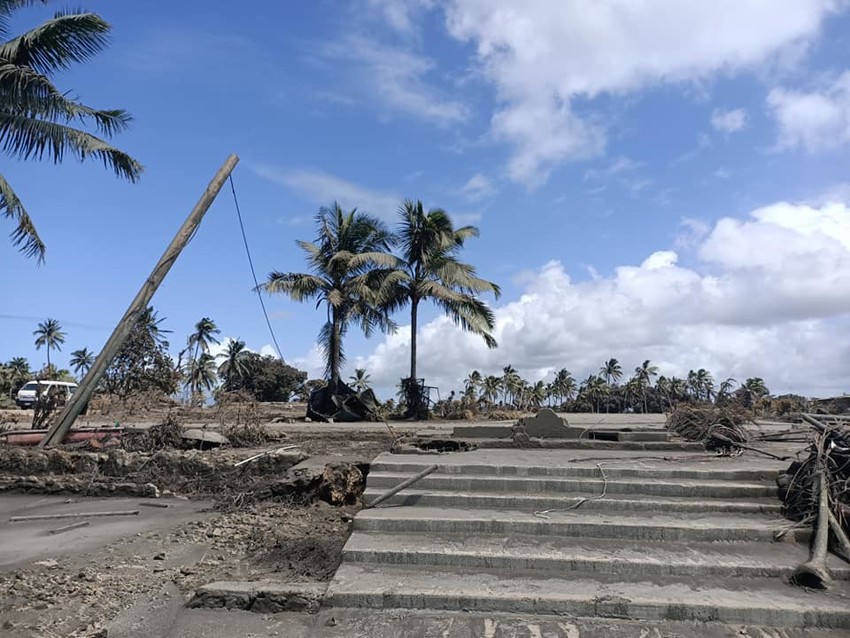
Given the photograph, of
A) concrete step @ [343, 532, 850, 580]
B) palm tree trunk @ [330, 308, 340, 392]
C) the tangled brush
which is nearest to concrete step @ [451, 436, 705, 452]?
the tangled brush

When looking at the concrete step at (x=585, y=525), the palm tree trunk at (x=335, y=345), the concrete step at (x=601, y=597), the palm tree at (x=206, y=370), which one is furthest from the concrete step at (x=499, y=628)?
the palm tree at (x=206, y=370)

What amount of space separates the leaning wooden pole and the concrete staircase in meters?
6.57

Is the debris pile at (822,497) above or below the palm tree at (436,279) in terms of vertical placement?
below

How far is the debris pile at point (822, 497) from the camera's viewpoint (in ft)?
16.3

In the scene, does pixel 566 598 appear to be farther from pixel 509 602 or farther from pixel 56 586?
pixel 56 586

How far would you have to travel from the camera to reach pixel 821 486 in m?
5.86

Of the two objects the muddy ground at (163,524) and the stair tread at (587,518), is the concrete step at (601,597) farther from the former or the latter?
the stair tread at (587,518)

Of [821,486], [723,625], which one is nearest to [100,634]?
[723,625]

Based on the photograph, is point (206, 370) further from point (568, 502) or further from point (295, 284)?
point (568, 502)

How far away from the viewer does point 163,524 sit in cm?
695

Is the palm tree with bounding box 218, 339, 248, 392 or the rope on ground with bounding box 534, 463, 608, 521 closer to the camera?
the rope on ground with bounding box 534, 463, 608, 521

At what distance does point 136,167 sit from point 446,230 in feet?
38.8

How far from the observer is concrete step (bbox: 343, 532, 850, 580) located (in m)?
5.07

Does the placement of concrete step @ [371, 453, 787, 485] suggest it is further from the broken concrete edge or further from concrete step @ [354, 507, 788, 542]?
the broken concrete edge
